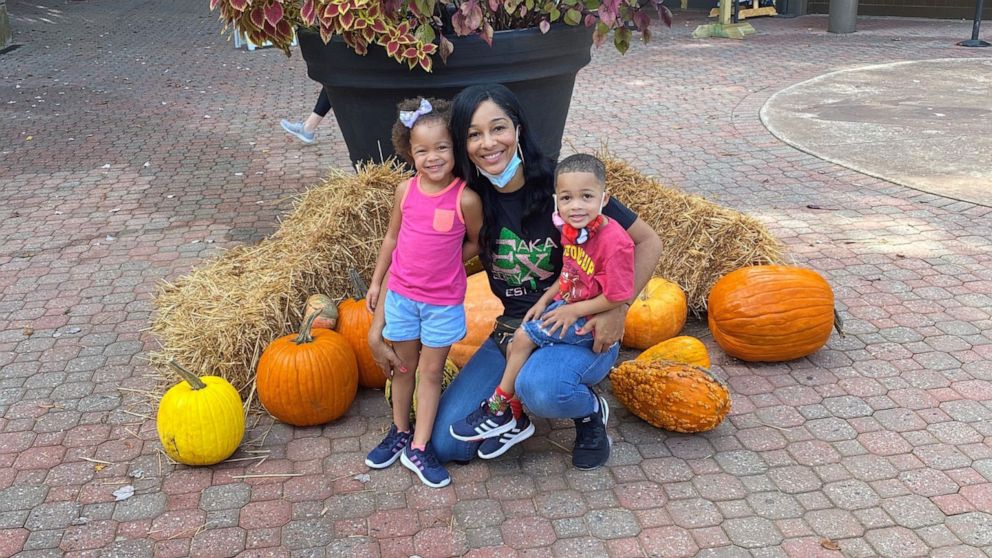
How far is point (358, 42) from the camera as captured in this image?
4000 mm

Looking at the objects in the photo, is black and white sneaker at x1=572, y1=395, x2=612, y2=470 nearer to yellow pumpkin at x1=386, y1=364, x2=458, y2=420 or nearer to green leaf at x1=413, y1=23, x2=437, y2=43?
yellow pumpkin at x1=386, y1=364, x2=458, y2=420

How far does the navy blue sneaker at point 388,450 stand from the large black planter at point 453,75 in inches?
69.7

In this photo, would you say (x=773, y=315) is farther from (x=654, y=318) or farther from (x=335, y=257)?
(x=335, y=257)

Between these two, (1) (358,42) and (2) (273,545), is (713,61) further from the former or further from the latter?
(2) (273,545)

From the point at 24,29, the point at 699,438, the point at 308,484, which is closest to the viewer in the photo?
the point at 308,484

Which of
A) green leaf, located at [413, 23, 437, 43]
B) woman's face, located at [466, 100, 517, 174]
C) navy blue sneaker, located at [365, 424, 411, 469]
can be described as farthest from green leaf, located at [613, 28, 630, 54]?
navy blue sneaker, located at [365, 424, 411, 469]

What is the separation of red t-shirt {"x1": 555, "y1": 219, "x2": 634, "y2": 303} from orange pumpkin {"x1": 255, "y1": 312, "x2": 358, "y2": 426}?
1063 mm

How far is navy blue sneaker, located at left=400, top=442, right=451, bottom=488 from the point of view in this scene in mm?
3090

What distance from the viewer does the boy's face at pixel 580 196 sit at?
2781 mm

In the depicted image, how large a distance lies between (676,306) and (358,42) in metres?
1.89

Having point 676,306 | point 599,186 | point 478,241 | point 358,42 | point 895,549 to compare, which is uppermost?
point 358,42

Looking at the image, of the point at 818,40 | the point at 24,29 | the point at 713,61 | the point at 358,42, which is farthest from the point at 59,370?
the point at 24,29

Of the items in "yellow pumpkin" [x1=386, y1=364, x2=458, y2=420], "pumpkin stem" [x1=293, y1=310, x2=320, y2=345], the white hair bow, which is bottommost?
"yellow pumpkin" [x1=386, y1=364, x2=458, y2=420]

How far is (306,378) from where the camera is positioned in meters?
3.34
